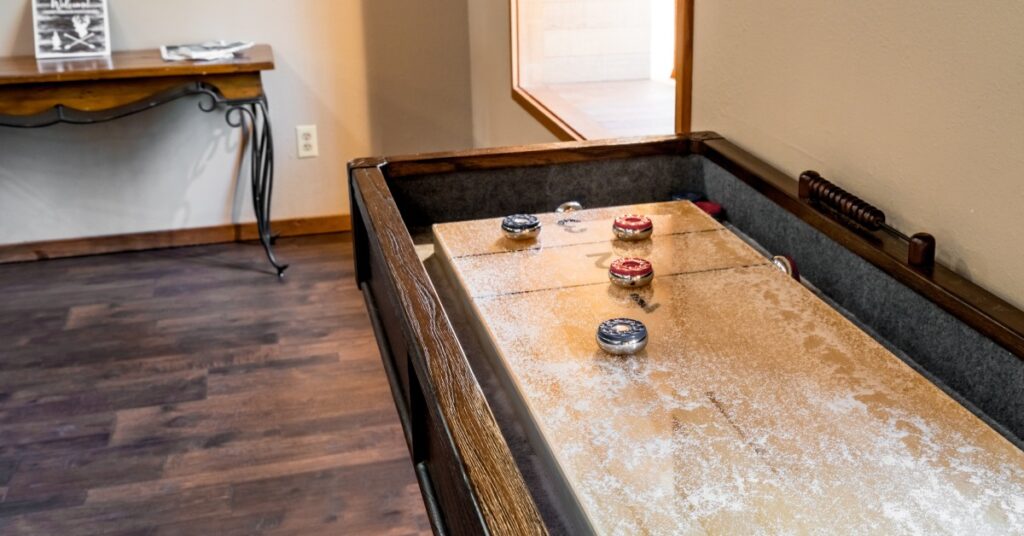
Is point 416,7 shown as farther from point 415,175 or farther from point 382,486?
point 415,175

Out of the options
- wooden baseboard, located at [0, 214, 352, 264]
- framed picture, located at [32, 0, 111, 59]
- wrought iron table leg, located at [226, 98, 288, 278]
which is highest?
framed picture, located at [32, 0, 111, 59]

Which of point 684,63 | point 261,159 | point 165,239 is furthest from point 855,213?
point 165,239

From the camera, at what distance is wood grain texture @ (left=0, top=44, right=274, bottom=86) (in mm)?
2957

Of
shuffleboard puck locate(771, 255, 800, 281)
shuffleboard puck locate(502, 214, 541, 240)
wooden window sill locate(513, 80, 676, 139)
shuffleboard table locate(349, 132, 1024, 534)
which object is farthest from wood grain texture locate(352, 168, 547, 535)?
wooden window sill locate(513, 80, 676, 139)

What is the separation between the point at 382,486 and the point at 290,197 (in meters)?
1.73

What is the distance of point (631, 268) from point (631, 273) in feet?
0.03

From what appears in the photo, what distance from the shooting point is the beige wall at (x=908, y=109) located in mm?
1020

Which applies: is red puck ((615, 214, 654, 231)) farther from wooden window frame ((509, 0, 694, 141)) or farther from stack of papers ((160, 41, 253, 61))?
stack of papers ((160, 41, 253, 61))

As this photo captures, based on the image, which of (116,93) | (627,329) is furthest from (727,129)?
(116,93)

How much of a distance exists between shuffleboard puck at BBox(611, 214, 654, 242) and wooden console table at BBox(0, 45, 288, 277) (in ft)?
6.66

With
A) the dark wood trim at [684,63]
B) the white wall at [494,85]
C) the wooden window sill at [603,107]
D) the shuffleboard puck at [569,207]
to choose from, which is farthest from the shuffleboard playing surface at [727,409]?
the white wall at [494,85]

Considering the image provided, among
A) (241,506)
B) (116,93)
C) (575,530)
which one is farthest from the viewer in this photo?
(116,93)

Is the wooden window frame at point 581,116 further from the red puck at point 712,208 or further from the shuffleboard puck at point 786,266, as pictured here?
the shuffleboard puck at point 786,266

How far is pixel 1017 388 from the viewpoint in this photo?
89cm
